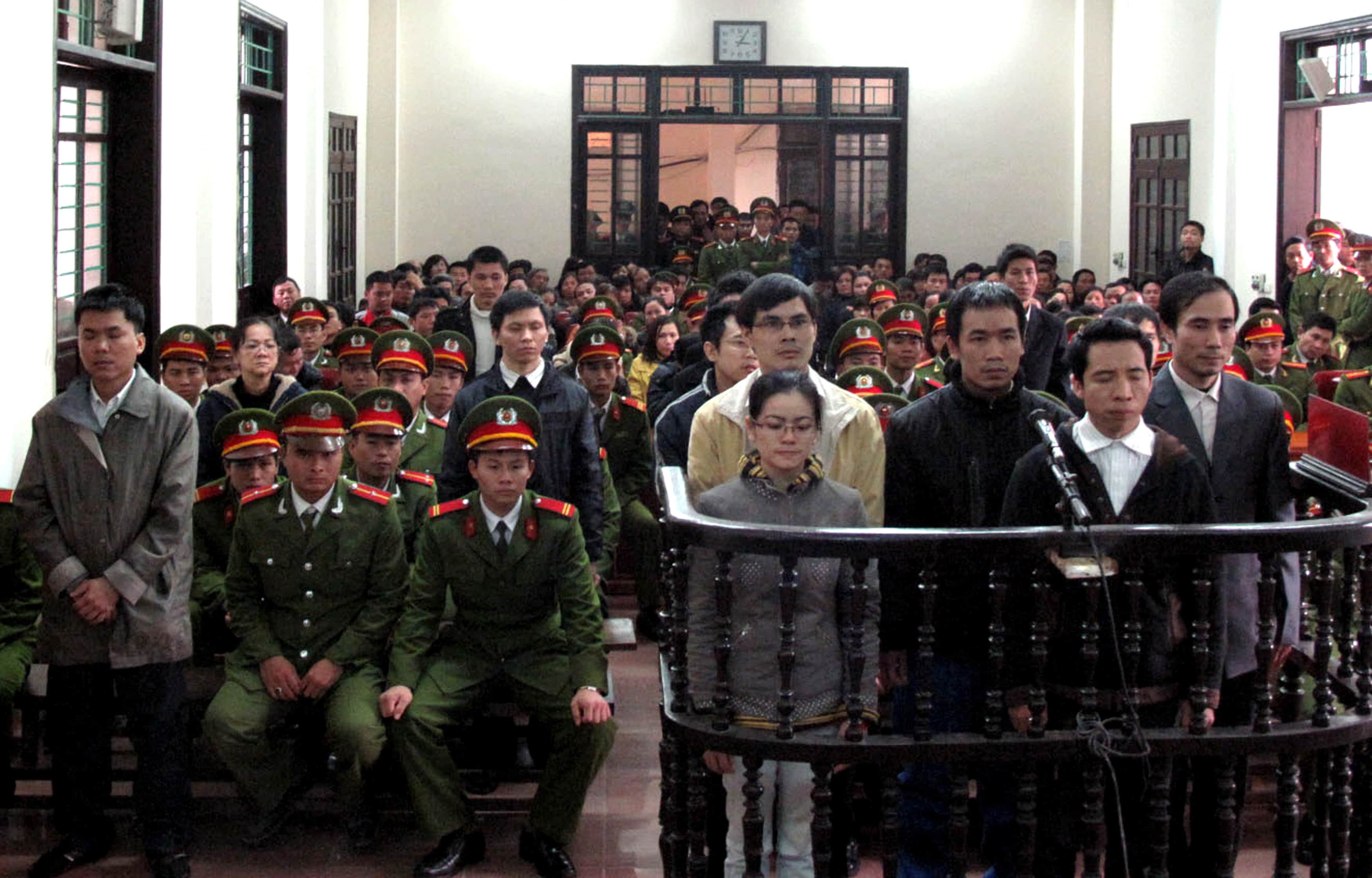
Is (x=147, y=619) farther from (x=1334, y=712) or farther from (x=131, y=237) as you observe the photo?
(x=131, y=237)

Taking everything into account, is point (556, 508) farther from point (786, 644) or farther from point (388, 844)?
point (786, 644)

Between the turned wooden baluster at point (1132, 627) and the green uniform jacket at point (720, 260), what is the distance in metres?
9.59

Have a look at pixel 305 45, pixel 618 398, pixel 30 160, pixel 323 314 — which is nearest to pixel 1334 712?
pixel 618 398

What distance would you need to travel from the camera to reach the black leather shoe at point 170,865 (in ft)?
13.5

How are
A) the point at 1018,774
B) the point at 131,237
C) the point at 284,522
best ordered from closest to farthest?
the point at 1018,774
the point at 284,522
the point at 131,237

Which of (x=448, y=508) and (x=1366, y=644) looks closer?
(x=1366, y=644)

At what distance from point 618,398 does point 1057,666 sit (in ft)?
12.2

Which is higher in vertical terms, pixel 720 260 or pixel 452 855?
pixel 720 260

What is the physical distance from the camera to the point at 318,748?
178 inches

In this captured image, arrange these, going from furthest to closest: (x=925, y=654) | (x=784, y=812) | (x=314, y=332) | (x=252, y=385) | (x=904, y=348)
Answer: (x=314, y=332) < (x=904, y=348) < (x=252, y=385) < (x=784, y=812) < (x=925, y=654)

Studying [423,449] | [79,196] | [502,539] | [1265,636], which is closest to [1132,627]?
[1265,636]

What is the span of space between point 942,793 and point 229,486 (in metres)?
2.61

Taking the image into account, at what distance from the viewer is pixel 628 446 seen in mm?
6547

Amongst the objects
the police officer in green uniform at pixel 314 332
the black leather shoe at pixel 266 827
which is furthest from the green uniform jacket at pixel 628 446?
the black leather shoe at pixel 266 827
